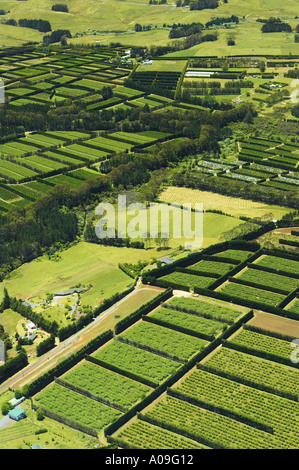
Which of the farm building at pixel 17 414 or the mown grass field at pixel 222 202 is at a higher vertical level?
the mown grass field at pixel 222 202

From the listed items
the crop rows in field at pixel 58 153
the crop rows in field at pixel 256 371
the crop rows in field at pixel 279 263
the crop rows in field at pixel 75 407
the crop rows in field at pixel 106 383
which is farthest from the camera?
the crop rows in field at pixel 58 153

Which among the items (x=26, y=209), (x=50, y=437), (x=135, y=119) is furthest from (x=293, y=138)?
(x=50, y=437)

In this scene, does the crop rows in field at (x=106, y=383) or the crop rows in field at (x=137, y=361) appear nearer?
the crop rows in field at (x=106, y=383)

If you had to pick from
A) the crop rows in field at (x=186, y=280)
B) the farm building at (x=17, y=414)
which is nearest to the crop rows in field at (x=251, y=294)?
the crop rows in field at (x=186, y=280)

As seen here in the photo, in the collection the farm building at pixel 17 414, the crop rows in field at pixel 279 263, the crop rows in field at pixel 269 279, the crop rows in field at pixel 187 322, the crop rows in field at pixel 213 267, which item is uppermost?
the crop rows in field at pixel 279 263

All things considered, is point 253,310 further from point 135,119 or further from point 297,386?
point 135,119

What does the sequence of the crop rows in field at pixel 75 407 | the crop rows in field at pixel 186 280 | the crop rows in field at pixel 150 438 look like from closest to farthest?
the crop rows in field at pixel 150 438, the crop rows in field at pixel 75 407, the crop rows in field at pixel 186 280

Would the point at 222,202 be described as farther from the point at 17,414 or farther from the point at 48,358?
the point at 17,414

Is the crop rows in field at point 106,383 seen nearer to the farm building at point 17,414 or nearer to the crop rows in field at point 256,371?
the farm building at point 17,414
